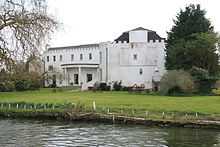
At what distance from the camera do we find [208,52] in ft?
190

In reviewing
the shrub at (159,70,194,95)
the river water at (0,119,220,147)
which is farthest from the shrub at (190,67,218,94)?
the river water at (0,119,220,147)

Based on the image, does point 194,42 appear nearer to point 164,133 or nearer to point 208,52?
point 208,52

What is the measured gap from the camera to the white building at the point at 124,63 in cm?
6862

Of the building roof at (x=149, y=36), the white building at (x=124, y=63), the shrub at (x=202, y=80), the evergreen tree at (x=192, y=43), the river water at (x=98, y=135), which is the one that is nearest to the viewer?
the river water at (x=98, y=135)

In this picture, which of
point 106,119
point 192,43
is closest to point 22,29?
point 106,119

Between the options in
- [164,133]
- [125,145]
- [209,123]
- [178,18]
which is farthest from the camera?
[178,18]

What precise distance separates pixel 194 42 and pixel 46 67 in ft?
115

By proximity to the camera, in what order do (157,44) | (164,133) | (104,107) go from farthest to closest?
(157,44) → (104,107) → (164,133)

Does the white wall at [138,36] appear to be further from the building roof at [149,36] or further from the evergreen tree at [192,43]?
the evergreen tree at [192,43]

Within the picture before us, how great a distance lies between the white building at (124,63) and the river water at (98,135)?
3665 cm

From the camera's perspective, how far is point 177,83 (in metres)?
54.0

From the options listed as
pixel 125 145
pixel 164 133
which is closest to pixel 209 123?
pixel 164 133

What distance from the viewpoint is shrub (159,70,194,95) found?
54.0 metres

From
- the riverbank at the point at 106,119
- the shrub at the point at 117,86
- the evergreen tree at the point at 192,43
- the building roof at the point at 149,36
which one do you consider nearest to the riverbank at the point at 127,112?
the riverbank at the point at 106,119
